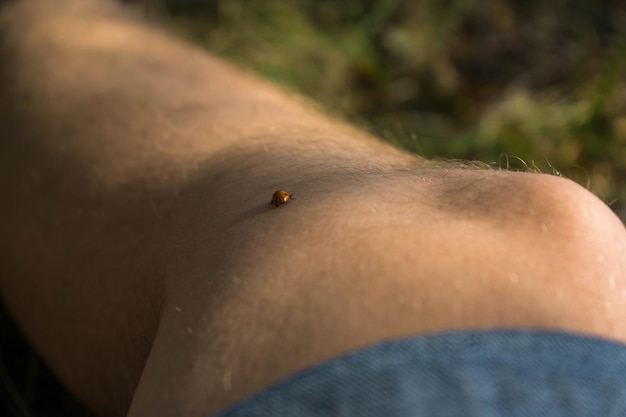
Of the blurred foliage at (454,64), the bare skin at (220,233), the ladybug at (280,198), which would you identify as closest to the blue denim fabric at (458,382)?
the bare skin at (220,233)

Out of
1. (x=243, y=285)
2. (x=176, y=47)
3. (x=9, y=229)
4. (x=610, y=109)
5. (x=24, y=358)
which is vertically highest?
(x=243, y=285)

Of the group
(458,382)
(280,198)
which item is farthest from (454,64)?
(458,382)

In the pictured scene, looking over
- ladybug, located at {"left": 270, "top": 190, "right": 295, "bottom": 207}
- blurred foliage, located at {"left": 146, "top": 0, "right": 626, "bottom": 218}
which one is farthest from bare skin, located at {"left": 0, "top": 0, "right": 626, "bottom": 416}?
blurred foliage, located at {"left": 146, "top": 0, "right": 626, "bottom": 218}

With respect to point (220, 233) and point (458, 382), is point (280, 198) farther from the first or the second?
point (458, 382)

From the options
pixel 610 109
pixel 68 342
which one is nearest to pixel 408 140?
pixel 610 109

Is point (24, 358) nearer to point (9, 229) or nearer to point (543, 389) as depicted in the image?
point (9, 229)

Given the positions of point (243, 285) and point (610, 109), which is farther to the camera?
point (610, 109)

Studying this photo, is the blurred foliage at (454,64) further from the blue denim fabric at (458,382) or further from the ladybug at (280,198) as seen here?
the blue denim fabric at (458,382)
